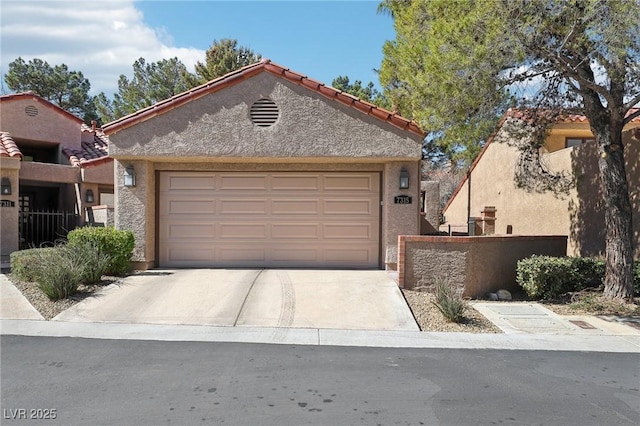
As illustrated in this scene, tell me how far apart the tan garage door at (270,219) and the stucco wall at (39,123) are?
944 cm

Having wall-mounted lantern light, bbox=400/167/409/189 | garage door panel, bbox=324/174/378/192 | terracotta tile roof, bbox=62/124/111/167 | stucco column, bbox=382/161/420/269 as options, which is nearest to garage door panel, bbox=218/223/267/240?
garage door panel, bbox=324/174/378/192

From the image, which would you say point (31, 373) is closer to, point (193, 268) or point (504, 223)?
point (193, 268)

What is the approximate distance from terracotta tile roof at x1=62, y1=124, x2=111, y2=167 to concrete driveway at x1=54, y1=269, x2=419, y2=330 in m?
7.85

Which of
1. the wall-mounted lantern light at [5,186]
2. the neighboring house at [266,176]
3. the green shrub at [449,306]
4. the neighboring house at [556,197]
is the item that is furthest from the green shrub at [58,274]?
the neighboring house at [556,197]

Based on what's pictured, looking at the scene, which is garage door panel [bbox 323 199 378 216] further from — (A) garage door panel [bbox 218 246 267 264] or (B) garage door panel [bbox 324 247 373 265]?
(A) garage door panel [bbox 218 246 267 264]

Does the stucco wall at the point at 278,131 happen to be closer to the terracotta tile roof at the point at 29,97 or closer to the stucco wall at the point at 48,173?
the stucco wall at the point at 48,173

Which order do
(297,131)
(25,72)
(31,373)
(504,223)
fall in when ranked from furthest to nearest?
1. (25,72)
2. (504,223)
3. (297,131)
4. (31,373)

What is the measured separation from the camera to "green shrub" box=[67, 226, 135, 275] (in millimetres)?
10047

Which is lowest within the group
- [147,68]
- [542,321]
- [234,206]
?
[542,321]

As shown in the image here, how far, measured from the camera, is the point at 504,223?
16969mm

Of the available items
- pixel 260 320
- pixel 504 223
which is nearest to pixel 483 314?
pixel 260 320

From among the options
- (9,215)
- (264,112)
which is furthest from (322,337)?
(9,215)

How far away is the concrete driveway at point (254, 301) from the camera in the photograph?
311 inches

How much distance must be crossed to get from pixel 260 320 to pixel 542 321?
15.1 ft
